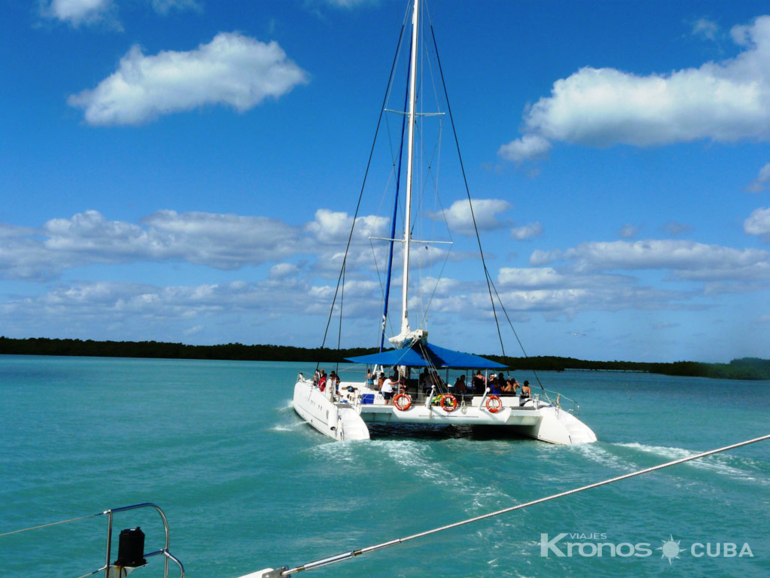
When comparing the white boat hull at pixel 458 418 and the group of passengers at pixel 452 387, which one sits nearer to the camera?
the white boat hull at pixel 458 418

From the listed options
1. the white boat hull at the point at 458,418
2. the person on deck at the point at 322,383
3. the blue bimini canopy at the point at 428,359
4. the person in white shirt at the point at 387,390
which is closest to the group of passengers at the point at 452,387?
the person in white shirt at the point at 387,390

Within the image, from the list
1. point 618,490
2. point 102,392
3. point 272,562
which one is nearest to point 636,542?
point 618,490

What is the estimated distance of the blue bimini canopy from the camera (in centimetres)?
1634

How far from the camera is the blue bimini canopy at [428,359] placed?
53.6ft

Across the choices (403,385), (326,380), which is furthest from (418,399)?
(326,380)

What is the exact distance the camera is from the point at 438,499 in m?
10.2

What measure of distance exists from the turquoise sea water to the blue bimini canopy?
1.93 metres

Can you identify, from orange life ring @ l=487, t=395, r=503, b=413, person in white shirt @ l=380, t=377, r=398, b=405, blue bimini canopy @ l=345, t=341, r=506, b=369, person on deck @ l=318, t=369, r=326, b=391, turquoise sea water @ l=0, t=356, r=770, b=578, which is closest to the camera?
turquoise sea water @ l=0, t=356, r=770, b=578

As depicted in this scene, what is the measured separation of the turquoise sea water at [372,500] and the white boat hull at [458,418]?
400 mm

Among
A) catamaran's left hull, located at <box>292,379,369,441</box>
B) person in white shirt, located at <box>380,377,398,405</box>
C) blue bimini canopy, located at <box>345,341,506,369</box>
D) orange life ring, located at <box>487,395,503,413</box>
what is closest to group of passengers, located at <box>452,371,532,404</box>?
blue bimini canopy, located at <box>345,341,506,369</box>

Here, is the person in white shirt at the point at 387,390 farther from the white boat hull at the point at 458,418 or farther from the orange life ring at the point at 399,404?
the orange life ring at the point at 399,404

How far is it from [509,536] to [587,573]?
1.29m

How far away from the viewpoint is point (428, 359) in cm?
1669

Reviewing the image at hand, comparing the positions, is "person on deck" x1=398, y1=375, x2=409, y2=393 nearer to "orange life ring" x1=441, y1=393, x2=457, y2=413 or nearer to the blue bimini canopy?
the blue bimini canopy
